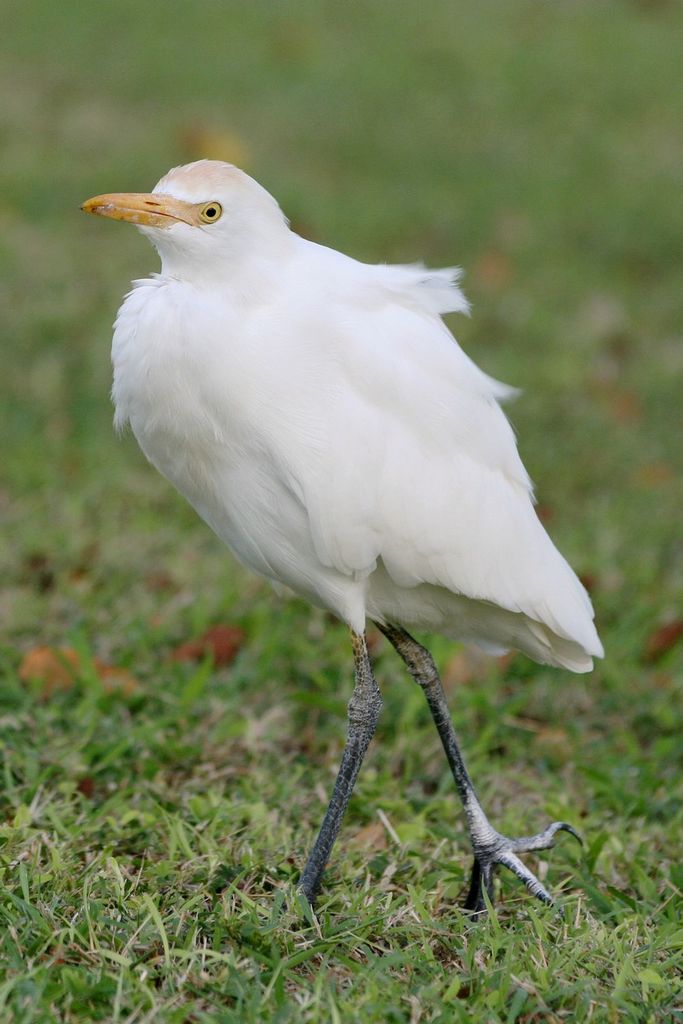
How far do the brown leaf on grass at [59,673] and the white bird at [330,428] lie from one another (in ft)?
2.96

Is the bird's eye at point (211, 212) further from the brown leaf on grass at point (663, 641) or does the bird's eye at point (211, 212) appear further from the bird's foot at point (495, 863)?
the brown leaf on grass at point (663, 641)

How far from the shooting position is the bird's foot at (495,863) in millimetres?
2867

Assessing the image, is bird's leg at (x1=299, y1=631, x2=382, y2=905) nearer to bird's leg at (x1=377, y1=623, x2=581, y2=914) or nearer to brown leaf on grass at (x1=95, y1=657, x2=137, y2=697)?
bird's leg at (x1=377, y1=623, x2=581, y2=914)

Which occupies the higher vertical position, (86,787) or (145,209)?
(145,209)

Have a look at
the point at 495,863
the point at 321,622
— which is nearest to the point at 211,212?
the point at 495,863

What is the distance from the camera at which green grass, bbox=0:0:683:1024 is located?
2422 mm

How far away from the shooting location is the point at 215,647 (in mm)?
3844

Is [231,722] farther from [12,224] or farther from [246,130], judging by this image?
[246,130]

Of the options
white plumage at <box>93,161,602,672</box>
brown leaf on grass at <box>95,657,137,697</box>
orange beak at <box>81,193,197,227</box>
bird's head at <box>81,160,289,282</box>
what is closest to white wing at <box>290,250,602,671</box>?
white plumage at <box>93,161,602,672</box>

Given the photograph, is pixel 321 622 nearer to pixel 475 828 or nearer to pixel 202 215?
pixel 475 828

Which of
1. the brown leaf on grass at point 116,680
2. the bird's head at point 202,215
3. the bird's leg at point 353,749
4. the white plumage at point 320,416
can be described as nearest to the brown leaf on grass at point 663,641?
the white plumage at point 320,416

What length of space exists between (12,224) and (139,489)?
284 cm

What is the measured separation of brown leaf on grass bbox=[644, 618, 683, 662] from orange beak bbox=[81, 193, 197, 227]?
89.6 inches

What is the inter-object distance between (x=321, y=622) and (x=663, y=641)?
3.67 ft
